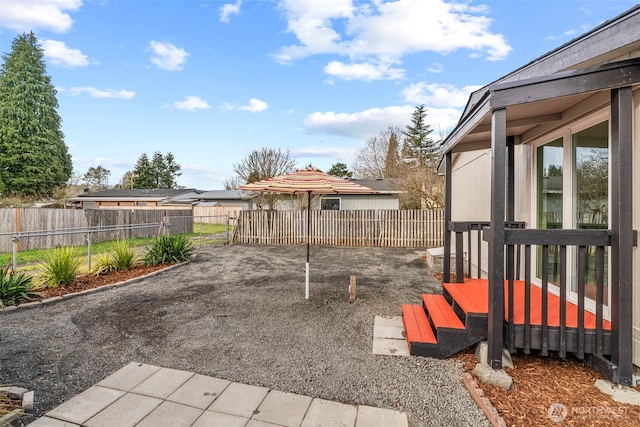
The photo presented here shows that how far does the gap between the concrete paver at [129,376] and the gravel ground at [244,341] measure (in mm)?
105

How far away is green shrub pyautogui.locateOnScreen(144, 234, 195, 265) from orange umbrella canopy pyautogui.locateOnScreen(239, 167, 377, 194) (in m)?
4.10

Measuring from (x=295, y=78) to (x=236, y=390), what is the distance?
447 inches

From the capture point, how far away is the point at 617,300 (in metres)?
2.30

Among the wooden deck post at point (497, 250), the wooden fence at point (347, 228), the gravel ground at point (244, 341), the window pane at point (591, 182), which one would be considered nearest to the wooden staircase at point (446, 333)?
the gravel ground at point (244, 341)

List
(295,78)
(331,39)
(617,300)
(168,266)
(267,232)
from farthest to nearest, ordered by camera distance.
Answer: (267,232), (295,78), (331,39), (168,266), (617,300)

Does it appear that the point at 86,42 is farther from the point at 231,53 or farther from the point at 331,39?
the point at 331,39

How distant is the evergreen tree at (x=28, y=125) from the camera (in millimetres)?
24328

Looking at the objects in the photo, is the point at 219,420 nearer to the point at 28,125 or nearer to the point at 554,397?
the point at 554,397

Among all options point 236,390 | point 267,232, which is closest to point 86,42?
point 267,232

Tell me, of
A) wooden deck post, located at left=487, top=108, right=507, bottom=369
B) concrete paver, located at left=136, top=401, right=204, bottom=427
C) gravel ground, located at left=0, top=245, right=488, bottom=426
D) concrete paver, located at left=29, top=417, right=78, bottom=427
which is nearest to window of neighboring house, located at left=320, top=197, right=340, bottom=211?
gravel ground, located at left=0, top=245, right=488, bottom=426

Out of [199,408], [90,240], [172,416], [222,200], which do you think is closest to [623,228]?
[199,408]

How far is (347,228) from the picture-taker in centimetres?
1191

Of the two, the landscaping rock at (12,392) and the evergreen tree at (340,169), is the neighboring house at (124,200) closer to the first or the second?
the evergreen tree at (340,169)

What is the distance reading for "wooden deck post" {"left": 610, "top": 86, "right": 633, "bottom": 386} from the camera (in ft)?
7.36
